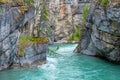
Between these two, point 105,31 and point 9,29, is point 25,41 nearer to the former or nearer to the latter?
point 9,29

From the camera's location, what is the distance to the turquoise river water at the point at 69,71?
86.5ft

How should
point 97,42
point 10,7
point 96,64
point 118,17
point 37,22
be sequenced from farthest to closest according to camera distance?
point 37,22, point 97,42, point 96,64, point 118,17, point 10,7

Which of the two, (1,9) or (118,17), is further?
(118,17)

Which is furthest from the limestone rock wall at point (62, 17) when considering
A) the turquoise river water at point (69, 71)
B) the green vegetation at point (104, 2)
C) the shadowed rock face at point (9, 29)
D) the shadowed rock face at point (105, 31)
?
the shadowed rock face at point (9, 29)

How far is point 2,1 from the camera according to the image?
86.9 ft

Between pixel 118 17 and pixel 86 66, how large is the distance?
6494 millimetres

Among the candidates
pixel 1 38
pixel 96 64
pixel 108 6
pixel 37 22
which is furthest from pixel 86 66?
pixel 37 22

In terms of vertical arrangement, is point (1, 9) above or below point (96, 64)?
above

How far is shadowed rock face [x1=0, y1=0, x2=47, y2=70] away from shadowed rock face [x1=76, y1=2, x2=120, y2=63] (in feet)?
30.7

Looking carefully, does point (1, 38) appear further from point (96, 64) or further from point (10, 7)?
point (96, 64)

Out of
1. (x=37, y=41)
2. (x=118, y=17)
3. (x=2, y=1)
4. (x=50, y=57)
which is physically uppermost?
(x=2, y=1)

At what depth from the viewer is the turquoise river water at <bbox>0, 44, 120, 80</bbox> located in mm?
26359

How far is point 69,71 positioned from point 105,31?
7843 mm

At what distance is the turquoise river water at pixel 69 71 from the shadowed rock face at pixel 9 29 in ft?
4.88
